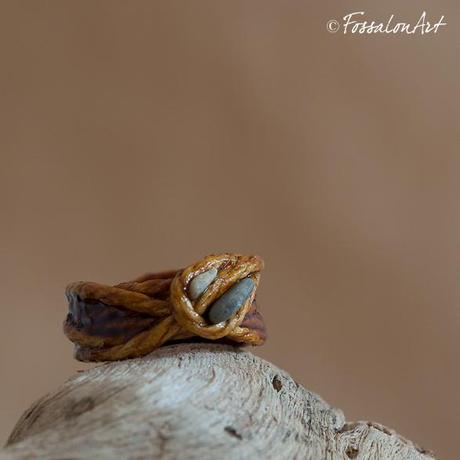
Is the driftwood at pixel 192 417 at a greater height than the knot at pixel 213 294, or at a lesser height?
lesser

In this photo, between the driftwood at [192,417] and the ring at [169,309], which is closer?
the driftwood at [192,417]

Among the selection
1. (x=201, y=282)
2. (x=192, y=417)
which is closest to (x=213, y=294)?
(x=201, y=282)

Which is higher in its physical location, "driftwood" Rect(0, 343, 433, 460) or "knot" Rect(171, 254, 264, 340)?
"knot" Rect(171, 254, 264, 340)

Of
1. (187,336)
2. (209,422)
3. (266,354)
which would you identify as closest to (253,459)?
(209,422)

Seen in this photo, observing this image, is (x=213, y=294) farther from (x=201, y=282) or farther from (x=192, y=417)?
(x=192, y=417)

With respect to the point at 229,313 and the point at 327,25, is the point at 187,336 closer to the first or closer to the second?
the point at 229,313
